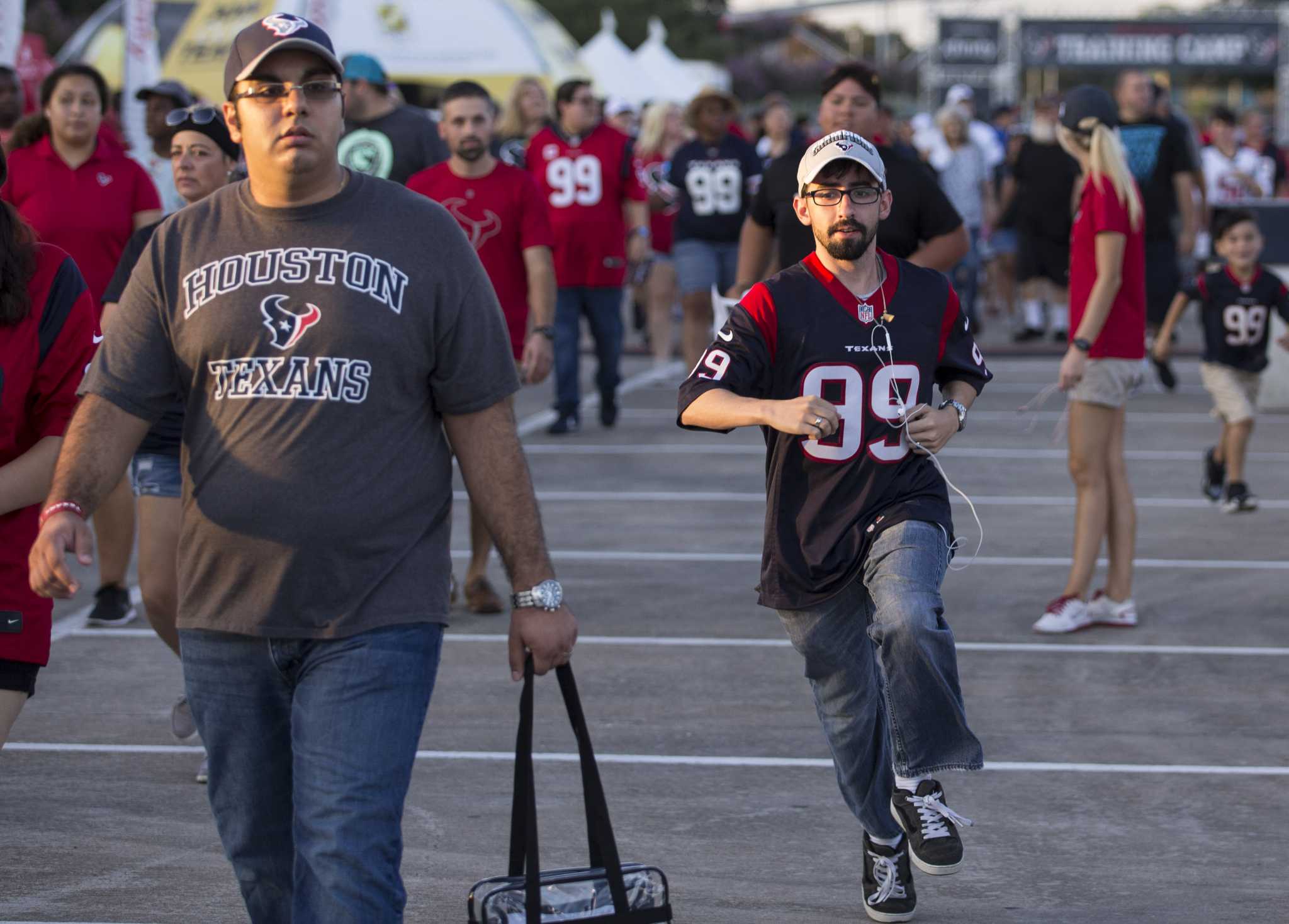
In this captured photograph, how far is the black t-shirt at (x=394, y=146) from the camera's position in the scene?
8.72 metres

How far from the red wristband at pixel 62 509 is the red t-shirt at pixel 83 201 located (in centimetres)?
506

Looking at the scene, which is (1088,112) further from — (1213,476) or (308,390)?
(308,390)

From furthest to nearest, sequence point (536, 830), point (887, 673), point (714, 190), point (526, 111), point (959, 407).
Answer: point (714, 190), point (526, 111), point (959, 407), point (887, 673), point (536, 830)

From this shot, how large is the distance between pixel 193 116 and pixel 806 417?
8.46 ft

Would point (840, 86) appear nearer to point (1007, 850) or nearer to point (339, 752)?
point (1007, 850)

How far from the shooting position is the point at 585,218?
1266 cm

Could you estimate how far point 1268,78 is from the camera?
2506 inches

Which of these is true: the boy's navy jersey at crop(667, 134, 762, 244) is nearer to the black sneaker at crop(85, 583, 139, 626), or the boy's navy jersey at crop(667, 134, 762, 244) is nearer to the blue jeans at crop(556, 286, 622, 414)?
the blue jeans at crop(556, 286, 622, 414)

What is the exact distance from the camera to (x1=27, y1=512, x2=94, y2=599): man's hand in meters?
3.17

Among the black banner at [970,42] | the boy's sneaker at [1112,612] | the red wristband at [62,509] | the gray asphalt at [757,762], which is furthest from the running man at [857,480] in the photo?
the black banner at [970,42]

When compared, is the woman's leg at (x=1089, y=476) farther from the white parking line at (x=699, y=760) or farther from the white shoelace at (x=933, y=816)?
the white shoelace at (x=933, y=816)

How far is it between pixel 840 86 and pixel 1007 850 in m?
3.25

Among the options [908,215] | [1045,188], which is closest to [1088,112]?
[908,215]

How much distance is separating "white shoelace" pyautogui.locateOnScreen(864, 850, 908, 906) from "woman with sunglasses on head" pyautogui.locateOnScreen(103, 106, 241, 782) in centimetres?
224
